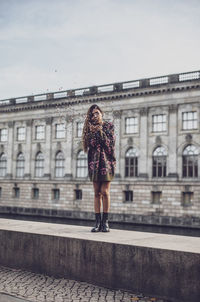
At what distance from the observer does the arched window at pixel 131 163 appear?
4034cm

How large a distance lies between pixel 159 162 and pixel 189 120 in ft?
15.4

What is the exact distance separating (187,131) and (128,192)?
8124mm

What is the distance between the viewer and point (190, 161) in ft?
121

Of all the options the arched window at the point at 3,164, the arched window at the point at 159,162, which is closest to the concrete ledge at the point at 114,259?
the arched window at the point at 159,162

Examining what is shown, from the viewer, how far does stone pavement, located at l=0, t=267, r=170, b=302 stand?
6.63 metres

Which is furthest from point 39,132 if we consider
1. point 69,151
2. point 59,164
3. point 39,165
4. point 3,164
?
point 3,164

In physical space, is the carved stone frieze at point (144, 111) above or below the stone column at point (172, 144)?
above

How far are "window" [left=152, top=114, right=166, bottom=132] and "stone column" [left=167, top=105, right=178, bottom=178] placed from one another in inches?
36.1

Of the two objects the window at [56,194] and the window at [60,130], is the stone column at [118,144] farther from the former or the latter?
the window at [56,194]

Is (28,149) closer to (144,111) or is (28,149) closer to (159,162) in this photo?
(144,111)

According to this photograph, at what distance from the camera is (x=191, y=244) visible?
286 inches

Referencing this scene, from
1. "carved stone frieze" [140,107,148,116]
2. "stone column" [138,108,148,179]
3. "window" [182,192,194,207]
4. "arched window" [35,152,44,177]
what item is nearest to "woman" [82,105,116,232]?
"window" [182,192,194,207]

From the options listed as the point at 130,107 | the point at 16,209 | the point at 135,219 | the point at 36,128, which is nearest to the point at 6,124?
the point at 36,128

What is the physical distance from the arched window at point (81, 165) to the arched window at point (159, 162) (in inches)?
323
